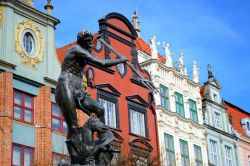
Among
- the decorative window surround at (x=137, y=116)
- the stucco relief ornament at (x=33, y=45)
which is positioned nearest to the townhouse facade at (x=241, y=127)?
the decorative window surround at (x=137, y=116)

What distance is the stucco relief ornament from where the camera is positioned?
26891 mm

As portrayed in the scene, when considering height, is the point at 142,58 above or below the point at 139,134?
above

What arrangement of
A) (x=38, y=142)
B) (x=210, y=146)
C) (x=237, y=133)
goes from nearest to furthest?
(x=38, y=142) → (x=210, y=146) → (x=237, y=133)

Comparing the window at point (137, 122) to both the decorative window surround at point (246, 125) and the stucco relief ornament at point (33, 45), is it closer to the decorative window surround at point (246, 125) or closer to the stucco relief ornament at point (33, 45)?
the stucco relief ornament at point (33, 45)

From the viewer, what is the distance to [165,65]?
35125mm

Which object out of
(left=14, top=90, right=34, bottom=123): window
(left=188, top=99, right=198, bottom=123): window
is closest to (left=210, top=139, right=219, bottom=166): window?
(left=188, top=99, right=198, bottom=123): window

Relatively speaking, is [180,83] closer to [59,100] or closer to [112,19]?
[112,19]

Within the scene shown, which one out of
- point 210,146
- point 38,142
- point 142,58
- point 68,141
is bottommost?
point 68,141

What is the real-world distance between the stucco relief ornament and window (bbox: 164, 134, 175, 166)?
960 centimetres

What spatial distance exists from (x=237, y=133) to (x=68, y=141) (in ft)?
111

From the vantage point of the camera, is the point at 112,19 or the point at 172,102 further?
the point at 172,102

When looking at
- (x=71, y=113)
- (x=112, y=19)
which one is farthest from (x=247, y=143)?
(x=71, y=113)

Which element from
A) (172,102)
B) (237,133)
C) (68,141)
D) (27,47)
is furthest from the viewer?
(237,133)

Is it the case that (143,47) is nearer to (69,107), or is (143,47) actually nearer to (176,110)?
(176,110)
